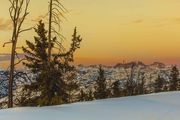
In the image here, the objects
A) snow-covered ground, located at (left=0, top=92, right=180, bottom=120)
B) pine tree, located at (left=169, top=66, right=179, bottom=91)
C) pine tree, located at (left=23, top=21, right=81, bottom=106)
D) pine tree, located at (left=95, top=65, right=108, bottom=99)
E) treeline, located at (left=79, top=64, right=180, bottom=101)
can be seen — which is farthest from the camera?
pine tree, located at (left=169, top=66, right=179, bottom=91)

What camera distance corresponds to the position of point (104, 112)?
38.1ft

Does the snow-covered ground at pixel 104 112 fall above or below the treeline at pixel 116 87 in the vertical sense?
above

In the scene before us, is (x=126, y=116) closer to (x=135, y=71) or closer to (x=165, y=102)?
(x=165, y=102)

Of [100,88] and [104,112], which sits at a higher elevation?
[104,112]

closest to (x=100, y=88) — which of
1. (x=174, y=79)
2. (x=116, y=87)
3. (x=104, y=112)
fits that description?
(x=116, y=87)

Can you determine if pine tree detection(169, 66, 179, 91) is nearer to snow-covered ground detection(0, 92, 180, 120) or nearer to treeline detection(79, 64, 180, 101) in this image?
treeline detection(79, 64, 180, 101)

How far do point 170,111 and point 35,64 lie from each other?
29585mm

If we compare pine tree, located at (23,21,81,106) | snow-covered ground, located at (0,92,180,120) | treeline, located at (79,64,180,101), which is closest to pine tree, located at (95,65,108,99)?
treeline, located at (79,64,180,101)

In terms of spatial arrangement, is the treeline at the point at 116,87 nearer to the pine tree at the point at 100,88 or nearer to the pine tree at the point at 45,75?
the pine tree at the point at 100,88

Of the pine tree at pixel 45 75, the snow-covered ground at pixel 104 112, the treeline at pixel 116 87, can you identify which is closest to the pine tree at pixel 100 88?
the treeline at pixel 116 87

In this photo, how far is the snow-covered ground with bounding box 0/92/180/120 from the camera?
1110 cm

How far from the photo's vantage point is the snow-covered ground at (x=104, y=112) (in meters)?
11.1

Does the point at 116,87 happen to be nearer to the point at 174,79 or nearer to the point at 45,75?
the point at 174,79

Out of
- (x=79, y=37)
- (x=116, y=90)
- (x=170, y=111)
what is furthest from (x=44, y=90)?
(x=116, y=90)
